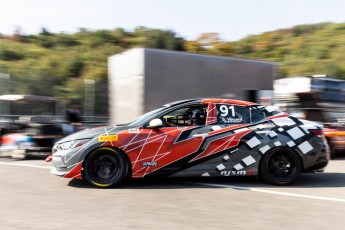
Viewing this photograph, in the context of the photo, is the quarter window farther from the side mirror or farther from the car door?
the side mirror

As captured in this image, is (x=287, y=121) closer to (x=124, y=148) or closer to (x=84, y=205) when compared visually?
(x=124, y=148)

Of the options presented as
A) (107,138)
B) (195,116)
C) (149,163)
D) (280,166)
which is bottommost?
(280,166)

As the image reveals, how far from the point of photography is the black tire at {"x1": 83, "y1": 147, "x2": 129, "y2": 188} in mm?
7078

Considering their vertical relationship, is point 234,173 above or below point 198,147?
below

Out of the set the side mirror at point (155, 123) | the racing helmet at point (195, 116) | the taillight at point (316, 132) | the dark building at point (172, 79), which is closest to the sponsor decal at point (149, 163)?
the side mirror at point (155, 123)

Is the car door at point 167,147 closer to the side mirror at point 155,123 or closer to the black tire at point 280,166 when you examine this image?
the side mirror at point 155,123

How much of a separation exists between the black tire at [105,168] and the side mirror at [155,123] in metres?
0.69

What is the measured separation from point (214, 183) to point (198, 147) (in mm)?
802

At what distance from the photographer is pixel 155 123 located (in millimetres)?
7137

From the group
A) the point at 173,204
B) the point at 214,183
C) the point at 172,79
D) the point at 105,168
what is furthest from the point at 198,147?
the point at 172,79

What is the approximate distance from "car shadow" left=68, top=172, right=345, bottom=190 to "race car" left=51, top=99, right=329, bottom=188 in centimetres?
20

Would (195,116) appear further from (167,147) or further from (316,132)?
(316,132)

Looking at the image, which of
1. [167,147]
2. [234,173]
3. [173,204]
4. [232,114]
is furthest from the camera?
[232,114]

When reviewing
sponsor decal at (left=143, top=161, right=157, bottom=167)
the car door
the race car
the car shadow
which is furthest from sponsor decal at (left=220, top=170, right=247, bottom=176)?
sponsor decal at (left=143, top=161, right=157, bottom=167)
